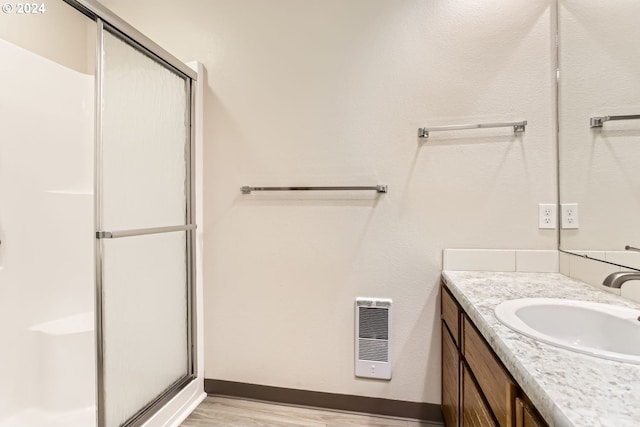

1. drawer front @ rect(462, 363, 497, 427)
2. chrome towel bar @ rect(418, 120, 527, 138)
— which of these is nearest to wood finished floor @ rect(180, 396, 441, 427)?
drawer front @ rect(462, 363, 497, 427)

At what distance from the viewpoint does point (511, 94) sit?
1.55m

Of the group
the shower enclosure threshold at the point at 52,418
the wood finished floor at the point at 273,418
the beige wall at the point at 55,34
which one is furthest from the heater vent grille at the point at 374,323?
the beige wall at the point at 55,34

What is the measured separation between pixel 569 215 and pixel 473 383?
981 mm

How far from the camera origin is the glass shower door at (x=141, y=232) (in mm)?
1327

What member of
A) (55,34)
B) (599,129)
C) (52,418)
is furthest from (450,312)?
(55,34)

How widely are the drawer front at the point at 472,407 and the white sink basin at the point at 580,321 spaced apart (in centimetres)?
26

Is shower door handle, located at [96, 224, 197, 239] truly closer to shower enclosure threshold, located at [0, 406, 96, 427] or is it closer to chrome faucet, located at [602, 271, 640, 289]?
shower enclosure threshold, located at [0, 406, 96, 427]

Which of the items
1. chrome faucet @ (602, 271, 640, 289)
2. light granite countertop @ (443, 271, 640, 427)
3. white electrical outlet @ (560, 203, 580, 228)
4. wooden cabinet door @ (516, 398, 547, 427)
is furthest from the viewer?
white electrical outlet @ (560, 203, 580, 228)

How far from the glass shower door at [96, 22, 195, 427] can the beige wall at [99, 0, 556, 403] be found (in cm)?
18

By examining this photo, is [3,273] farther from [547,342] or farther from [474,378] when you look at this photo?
[547,342]

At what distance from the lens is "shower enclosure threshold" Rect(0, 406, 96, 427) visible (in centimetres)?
160

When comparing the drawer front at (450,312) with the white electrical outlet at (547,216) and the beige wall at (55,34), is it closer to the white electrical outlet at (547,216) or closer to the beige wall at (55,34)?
the white electrical outlet at (547,216)

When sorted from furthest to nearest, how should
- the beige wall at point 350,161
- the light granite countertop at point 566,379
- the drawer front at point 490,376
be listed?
the beige wall at point 350,161, the drawer front at point 490,376, the light granite countertop at point 566,379

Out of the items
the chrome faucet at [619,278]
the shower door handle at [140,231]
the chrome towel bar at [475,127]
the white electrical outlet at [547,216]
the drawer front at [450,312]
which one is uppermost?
the chrome towel bar at [475,127]
